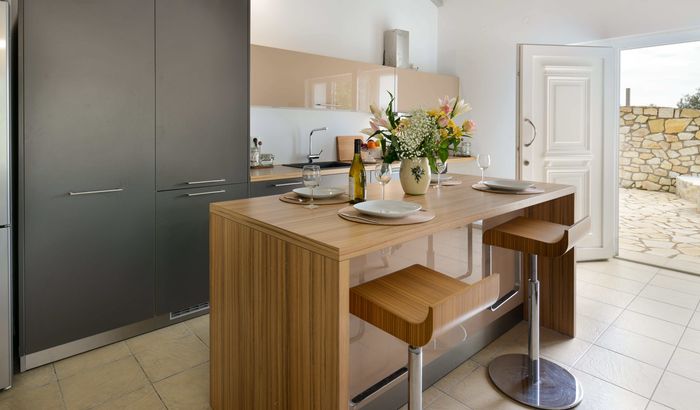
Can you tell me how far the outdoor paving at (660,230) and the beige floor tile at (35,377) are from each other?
15.2 feet

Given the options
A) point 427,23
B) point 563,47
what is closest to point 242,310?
point 563,47

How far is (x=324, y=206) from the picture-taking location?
5.51 ft

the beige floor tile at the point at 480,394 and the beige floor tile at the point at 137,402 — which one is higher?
the beige floor tile at the point at 480,394

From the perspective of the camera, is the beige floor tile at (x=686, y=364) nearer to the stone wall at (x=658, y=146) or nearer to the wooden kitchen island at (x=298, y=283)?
the wooden kitchen island at (x=298, y=283)

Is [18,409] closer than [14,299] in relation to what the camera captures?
Yes

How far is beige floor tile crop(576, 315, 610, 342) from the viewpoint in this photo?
248 centimetres

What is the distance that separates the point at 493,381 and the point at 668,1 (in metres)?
3.58

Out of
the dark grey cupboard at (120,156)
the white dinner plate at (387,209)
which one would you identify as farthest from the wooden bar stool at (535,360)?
the dark grey cupboard at (120,156)

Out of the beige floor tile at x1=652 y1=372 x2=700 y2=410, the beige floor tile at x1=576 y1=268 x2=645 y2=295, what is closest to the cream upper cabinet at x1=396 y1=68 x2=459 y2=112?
the beige floor tile at x1=576 y1=268 x2=645 y2=295

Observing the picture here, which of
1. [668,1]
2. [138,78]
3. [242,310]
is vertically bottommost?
[242,310]

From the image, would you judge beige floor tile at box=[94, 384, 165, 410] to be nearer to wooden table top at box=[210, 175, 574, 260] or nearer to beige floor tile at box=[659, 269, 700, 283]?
wooden table top at box=[210, 175, 574, 260]

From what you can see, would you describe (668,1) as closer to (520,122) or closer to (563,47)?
(563,47)

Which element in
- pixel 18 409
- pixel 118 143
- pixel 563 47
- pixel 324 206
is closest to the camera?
pixel 324 206

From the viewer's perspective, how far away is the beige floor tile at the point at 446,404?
5.99ft
